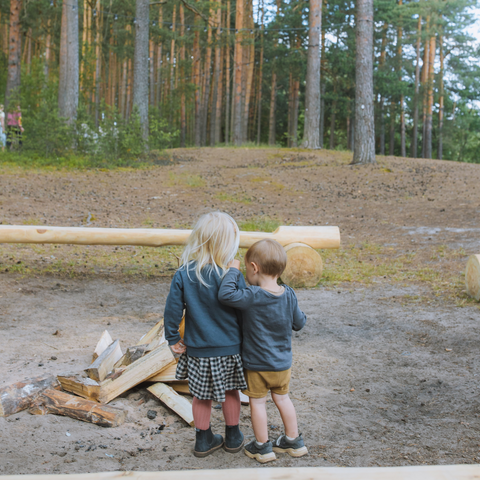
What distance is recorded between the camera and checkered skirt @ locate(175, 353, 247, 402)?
261 centimetres

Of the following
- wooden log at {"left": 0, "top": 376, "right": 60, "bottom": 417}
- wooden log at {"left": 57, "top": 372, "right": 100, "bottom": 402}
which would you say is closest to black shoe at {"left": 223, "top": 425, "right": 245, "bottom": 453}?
wooden log at {"left": 57, "top": 372, "right": 100, "bottom": 402}

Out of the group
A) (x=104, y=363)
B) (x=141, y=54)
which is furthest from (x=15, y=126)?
(x=104, y=363)

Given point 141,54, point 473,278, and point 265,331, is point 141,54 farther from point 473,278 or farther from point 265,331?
point 265,331

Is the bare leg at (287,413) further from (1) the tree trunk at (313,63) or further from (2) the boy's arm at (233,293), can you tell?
(1) the tree trunk at (313,63)

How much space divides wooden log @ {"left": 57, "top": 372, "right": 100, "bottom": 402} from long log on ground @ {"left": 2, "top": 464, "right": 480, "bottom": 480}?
3.90ft

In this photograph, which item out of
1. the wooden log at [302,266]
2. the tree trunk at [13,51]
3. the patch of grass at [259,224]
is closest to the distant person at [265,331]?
the wooden log at [302,266]

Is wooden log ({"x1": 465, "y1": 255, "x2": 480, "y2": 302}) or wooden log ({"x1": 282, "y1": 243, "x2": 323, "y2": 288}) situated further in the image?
wooden log ({"x1": 282, "y1": 243, "x2": 323, "y2": 288})

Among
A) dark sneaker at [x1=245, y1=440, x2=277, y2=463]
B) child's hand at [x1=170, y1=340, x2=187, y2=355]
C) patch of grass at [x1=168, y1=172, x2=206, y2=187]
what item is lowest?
dark sneaker at [x1=245, y1=440, x2=277, y2=463]

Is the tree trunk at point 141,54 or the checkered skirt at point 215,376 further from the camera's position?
the tree trunk at point 141,54

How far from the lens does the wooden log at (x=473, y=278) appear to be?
5527mm

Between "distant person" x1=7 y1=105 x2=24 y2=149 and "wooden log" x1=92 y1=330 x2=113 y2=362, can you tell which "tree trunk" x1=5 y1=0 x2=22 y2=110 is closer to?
"distant person" x1=7 y1=105 x2=24 y2=149

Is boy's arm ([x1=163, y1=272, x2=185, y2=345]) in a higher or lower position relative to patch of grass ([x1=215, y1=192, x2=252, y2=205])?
lower

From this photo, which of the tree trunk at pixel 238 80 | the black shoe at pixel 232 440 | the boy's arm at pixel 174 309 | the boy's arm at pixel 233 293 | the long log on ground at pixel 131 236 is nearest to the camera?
the boy's arm at pixel 233 293

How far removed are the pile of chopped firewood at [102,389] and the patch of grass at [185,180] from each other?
10.1 metres
